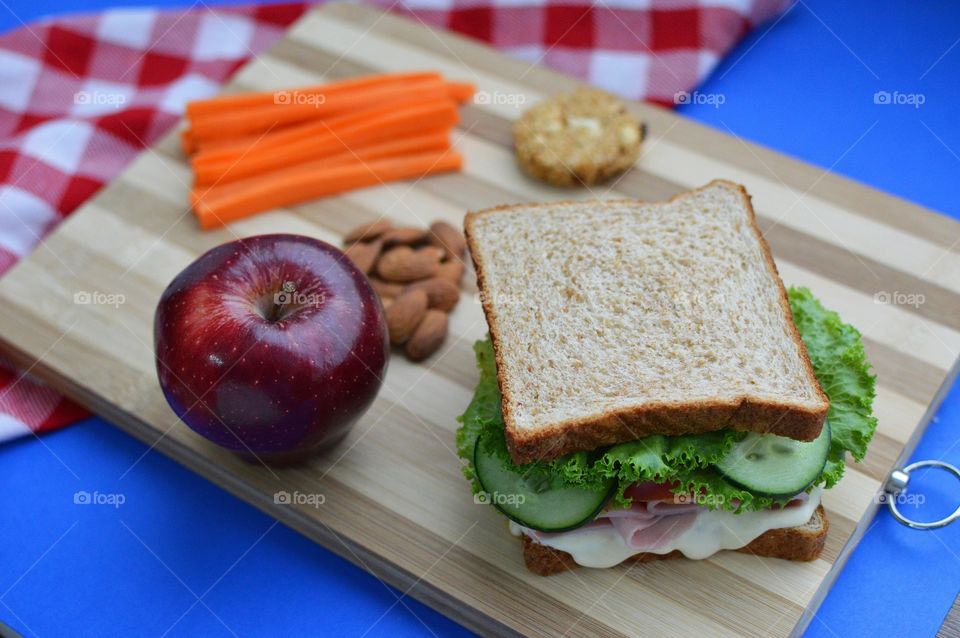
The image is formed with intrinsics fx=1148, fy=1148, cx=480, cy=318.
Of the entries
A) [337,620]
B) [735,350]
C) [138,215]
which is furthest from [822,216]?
[138,215]

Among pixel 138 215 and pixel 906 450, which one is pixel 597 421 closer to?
pixel 906 450

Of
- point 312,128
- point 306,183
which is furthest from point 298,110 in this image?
point 306,183

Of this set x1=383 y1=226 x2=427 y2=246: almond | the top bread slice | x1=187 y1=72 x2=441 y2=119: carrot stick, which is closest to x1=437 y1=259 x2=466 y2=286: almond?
x1=383 y1=226 x2=427 y2=246: almond

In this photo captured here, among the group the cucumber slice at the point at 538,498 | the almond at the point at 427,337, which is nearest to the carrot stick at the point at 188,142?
the almond at the point at 427,337

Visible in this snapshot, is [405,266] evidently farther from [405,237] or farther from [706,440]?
[706,440]

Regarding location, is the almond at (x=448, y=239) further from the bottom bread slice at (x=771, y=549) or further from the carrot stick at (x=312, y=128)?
the bottom bread slice at (x=771, y=549)

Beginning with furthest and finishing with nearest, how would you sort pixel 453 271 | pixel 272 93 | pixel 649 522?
pixel 272 93
pixel 453 271
pixel 649 522
